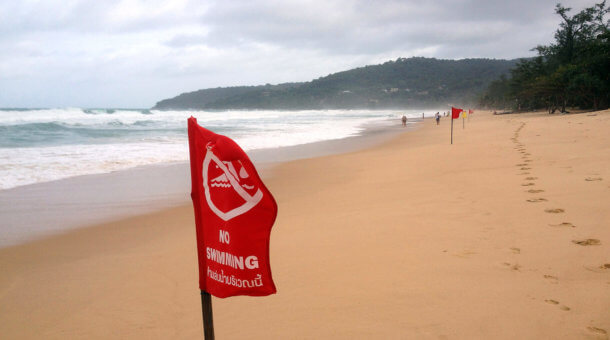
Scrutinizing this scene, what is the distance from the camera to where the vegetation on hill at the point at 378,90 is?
493 feet

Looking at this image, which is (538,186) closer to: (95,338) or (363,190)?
(363,190)

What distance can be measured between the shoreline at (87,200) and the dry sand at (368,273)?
1.62 ft

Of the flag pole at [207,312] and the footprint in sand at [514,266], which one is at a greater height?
the flag pole at [207,312]

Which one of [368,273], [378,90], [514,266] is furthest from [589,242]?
[378,90]

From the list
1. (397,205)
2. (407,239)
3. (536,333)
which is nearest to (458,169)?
(397,205)

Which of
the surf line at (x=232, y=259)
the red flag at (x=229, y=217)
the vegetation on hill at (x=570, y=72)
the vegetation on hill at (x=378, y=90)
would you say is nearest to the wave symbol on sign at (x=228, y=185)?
the red flag at (x=229, y=217)

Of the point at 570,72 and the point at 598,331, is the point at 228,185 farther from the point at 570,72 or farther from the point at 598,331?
the point at 570,72

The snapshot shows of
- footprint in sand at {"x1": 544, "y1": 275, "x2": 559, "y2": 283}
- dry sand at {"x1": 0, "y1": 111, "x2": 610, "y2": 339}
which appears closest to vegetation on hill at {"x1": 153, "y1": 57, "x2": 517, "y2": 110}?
dry sand at {"x1": 0, "y1": 111, "x2": 610, "y2": 339}

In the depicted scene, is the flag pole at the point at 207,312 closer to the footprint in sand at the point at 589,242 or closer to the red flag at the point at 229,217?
the red flag at the point at 229,217

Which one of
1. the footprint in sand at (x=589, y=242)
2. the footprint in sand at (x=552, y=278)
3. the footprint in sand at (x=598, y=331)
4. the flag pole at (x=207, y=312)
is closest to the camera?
the flag pole at (x=207, y=312)

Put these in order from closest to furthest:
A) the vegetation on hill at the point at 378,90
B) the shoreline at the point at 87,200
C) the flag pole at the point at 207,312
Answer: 1. the flag pole at the point at 207,312
2. the shoreline at the point at 87,200
3. the vegetation on hill at the point at 378,90

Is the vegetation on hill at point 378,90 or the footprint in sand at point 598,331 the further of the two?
the vegetation on hill at point 378,90

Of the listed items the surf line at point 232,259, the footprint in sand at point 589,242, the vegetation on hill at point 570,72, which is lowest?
the footprint in sand at point 589,242

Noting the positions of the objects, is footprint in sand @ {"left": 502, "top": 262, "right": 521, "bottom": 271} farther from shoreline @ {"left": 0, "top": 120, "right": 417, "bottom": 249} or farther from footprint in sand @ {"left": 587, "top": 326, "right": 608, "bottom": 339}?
shoreline @ {"left": 0, "top": 120, "right": 417, "bottom": 249}
